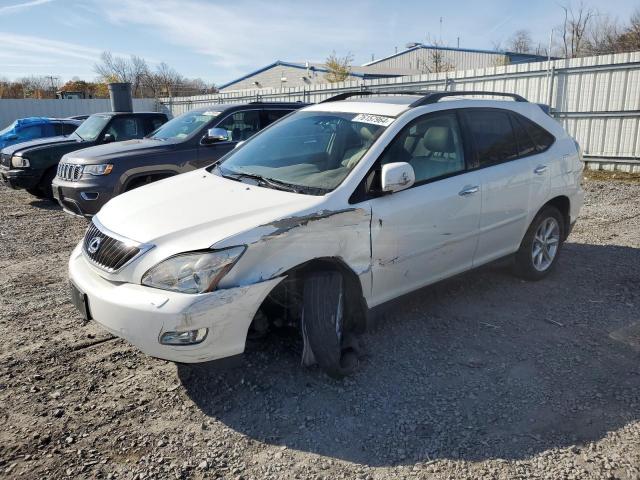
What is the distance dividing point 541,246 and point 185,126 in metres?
5.29

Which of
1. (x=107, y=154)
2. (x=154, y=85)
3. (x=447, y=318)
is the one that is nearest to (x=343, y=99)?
(x=447, y=318)

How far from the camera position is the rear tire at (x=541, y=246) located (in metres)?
4.86

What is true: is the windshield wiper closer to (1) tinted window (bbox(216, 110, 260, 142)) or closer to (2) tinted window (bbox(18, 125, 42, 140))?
(1) tinted window (bbox(216, 110, 260, 142))

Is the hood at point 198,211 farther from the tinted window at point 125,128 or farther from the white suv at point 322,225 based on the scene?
the tinted window at point 125,128

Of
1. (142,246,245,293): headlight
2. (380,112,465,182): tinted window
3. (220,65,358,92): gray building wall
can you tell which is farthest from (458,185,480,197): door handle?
(220,65,358,92): gray building wall

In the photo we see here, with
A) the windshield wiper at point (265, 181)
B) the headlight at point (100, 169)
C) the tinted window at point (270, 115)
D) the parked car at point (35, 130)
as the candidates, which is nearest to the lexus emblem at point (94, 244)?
the windshield wiper at point (265, 181)

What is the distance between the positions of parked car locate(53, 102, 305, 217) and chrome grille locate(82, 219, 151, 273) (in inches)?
122

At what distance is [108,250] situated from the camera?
3145 millimetres

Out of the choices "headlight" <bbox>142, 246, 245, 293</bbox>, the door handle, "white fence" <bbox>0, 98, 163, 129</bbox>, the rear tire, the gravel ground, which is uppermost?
"white fence" <bbox>0, 98, 163, 129</bbox>

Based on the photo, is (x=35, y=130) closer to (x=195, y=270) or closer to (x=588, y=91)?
(x=195, y=270)

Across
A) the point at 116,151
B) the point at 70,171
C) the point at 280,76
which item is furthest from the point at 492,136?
the point at 280,76

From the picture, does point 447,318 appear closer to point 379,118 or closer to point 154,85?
point 379,118

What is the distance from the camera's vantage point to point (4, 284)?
527 cm

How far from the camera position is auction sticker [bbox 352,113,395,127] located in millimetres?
3770
